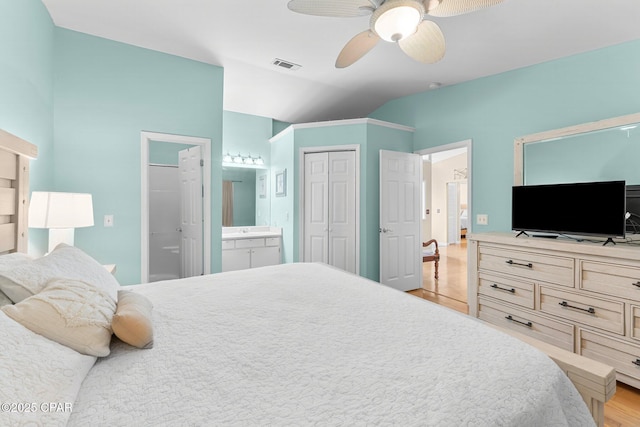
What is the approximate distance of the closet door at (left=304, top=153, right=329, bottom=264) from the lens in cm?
404

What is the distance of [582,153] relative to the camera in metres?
2.63

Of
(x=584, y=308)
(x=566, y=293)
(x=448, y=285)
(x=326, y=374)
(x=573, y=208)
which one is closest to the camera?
(x=326, y=374)

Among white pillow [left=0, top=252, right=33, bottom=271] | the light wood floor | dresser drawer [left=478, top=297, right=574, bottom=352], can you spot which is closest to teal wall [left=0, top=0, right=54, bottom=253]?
white pillow [left=0, top=252, right=33, bottom=271]

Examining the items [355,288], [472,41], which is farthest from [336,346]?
[472,41]

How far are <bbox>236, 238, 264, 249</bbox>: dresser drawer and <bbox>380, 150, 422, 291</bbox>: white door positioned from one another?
175 cm

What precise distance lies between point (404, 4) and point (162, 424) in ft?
6.36

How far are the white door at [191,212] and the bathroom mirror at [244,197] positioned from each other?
65 cm

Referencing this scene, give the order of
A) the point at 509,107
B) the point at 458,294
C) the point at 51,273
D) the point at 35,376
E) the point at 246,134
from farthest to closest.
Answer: the point at 246,134 → the point at 458,294 → the point at 509,107 → the point at 51,273 → the point at 35,376

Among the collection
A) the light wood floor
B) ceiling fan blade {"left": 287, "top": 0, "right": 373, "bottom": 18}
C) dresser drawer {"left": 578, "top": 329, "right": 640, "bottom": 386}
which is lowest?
the light wood floor

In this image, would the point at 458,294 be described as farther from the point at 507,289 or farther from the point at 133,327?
the point at 133,327

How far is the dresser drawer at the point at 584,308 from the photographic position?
6.40ft

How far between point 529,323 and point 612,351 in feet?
1.72

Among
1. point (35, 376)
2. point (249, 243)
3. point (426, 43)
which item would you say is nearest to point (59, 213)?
point (35, 376)

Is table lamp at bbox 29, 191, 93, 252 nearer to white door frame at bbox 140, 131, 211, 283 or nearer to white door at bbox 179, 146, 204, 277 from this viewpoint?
white door frame at bbox 140, 131, 211, 283
